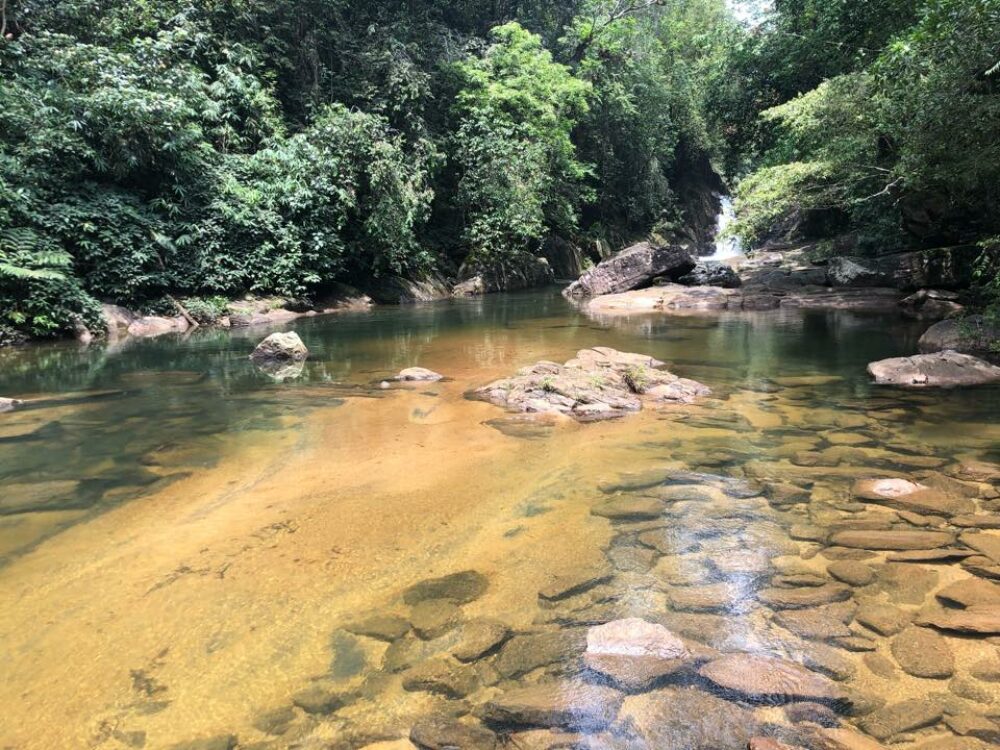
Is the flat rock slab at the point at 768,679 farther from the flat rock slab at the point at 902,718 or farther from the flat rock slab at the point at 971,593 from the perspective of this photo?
the flat rock slab at the point at 971,593

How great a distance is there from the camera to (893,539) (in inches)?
140

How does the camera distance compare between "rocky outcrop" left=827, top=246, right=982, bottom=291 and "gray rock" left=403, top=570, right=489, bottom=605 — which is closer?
"gray rock" left=403, top=570, right=489, bottom=605

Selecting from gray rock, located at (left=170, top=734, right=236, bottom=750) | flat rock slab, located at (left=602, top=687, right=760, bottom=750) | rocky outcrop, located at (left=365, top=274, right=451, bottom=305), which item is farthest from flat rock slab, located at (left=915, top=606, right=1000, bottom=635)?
rocky outcrop, located at (left=365, top=274, right=451, bottom=305)

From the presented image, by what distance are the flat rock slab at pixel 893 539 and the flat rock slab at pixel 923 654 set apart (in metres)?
0.81

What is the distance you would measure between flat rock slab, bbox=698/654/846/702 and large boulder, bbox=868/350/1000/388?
596 cm

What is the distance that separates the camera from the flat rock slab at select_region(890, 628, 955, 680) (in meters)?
2.50

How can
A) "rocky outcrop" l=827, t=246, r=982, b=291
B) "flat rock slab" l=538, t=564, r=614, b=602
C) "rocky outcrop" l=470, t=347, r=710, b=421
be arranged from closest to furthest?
"flat rock slab" l=538, t=564, r=614, b=602
"rocky outcrop" l=470, t=347, r=710, b=421
"rocky outcrop" l=827, t=246, r=982, b=291

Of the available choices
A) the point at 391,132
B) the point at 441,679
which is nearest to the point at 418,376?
the point at 441,679

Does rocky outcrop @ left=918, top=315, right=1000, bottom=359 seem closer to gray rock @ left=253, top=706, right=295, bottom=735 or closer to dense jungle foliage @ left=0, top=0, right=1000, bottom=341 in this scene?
dense jungle foliage @ left=0, top=0, right=1000, bottom=341

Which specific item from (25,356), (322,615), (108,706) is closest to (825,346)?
(322,615)

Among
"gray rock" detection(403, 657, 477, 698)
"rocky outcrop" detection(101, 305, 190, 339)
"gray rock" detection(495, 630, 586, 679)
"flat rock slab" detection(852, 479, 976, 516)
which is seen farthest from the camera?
"rocky outcrop" detection(101, 305, 190, 339)

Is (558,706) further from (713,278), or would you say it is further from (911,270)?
(713,278)

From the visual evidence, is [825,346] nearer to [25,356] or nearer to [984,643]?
[984,643]

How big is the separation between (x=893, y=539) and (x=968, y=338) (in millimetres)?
6926
